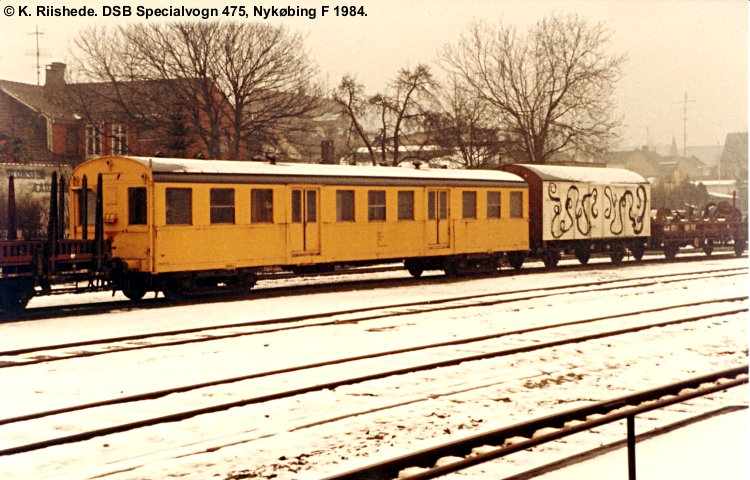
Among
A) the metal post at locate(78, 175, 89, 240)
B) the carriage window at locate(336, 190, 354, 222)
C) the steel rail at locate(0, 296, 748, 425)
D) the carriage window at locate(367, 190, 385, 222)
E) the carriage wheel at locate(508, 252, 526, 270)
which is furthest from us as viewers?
the carriage wheel at locate(508, 252, 526, 270)

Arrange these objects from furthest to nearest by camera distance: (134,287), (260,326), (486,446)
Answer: (134,287) → (260,326) → (486,446)

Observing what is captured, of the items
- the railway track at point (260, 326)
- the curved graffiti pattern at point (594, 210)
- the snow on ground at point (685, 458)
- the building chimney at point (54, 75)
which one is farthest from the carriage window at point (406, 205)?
the building chimney at point (54, 75)

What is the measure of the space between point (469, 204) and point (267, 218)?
7120mm

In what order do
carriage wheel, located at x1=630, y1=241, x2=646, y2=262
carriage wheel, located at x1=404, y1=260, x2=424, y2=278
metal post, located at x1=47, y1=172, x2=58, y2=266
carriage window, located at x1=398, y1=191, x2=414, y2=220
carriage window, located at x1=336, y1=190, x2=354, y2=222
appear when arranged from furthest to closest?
carriage wheel, located at x1=630, y1=241, x2=646, y2=262 → carriage wheel, located at x1=404, y1=260, x2=424, y2=278 → carriage window, located at x1=398, y1=191, x2=414, y2=220 → carriage window, located at x1=336, y1=190, x2=354, y2=222 → metal post, located at x1=47, y1=172, x2=58, y2=266

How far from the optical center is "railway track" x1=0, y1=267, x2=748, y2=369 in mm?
11992

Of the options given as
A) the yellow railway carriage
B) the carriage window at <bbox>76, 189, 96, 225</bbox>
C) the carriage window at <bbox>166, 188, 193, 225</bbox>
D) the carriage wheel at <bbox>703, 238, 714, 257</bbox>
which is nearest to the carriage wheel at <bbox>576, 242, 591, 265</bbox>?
the yellow railway carriage

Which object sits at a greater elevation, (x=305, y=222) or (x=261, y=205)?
(x=261, y=205)

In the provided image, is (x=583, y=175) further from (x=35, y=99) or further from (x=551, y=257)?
(x=35, y=99)

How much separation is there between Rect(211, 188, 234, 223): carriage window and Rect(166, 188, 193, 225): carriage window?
54cm

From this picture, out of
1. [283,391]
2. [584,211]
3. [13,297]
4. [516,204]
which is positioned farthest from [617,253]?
[283,391]

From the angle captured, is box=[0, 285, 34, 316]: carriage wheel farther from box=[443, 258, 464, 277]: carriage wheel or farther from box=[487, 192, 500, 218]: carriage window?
box=[487, 192, 500, 218]: carriage window

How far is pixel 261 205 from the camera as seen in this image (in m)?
19.3

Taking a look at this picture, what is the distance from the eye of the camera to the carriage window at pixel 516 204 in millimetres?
25828

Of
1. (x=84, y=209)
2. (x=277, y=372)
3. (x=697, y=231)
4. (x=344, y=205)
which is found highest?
(x=344, y=205)
